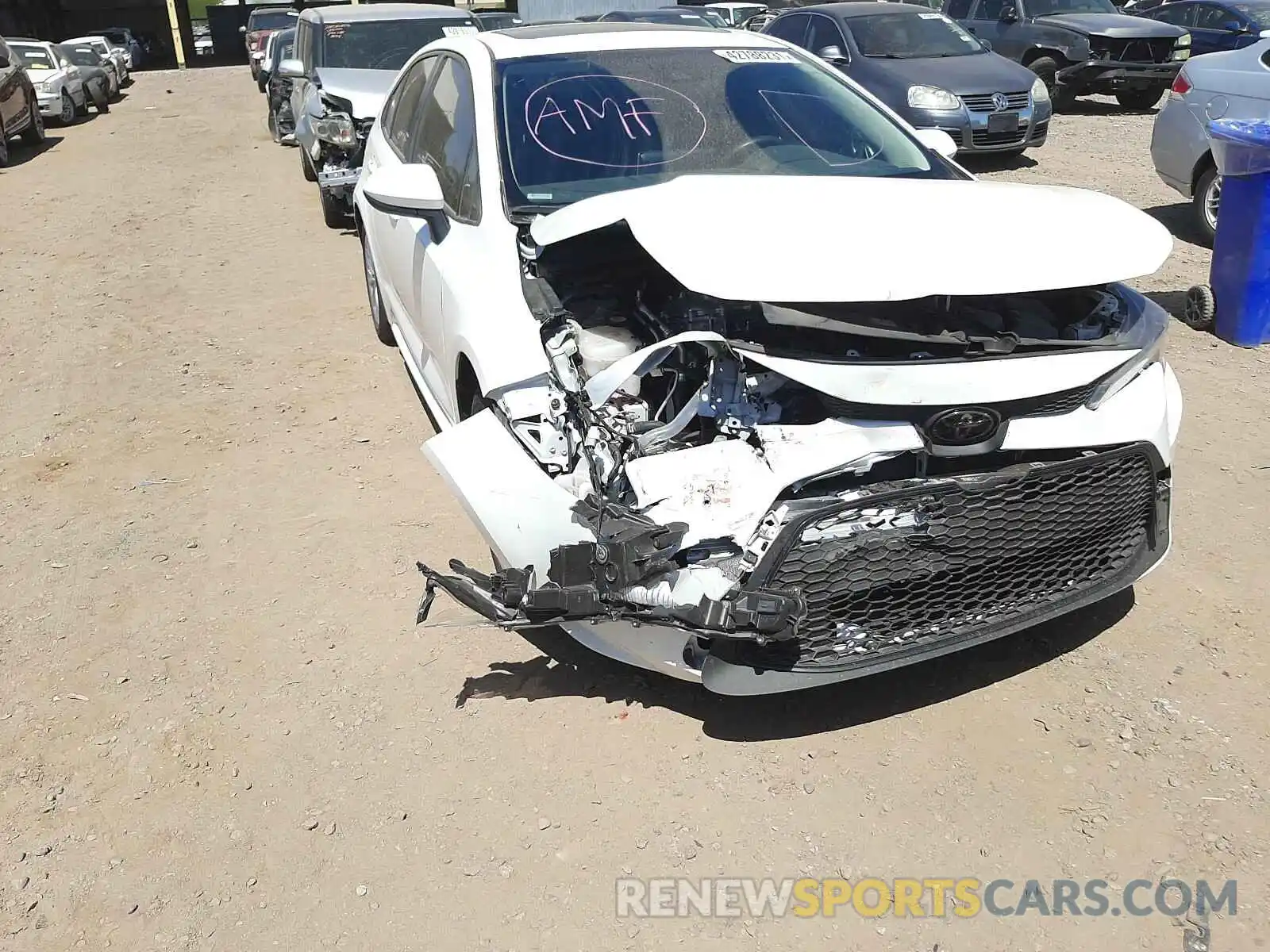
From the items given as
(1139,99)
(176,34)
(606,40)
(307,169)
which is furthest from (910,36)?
(176,34)

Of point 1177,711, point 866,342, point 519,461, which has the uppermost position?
point 866,342

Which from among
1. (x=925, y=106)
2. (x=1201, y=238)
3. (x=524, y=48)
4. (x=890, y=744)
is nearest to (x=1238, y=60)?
(x=1201, y=238)

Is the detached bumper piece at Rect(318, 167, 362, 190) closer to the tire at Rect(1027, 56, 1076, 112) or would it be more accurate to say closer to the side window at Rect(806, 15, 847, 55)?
the side window at Rect(806, 15, 847, 55)

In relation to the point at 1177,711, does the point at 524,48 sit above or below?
above

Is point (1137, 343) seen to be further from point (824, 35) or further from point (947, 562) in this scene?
point (824, 35)

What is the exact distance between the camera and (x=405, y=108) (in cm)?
512

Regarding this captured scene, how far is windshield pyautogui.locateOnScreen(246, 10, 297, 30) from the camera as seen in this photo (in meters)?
24.3

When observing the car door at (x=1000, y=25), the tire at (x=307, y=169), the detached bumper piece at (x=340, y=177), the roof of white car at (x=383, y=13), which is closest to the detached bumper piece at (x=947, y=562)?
the detached bumper piece at (x=340, y=177)

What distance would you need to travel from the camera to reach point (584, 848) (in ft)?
8.54

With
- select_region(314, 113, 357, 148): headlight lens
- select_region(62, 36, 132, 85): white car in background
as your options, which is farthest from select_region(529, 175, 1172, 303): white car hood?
select_region(62, 36, 132, 85): white car in background

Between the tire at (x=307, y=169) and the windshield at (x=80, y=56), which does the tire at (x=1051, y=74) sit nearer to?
the tire at (x=307, y=169)

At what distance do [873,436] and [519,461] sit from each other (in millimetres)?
935

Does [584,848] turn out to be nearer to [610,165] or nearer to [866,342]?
[866,342]

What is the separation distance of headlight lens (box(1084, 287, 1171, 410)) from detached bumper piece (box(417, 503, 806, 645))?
109 centimetres
